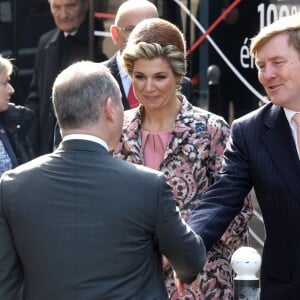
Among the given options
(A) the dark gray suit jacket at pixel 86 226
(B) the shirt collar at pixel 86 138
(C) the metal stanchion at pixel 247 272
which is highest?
(B) the shirt collar at pixel 86 138

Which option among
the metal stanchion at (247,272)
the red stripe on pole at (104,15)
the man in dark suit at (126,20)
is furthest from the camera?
the red stripe on pole at (104,15)

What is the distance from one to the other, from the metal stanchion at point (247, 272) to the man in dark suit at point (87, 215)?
0.40m

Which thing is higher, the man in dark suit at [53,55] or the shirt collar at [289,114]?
the shirt collar at [289,114]

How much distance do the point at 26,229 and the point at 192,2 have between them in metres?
3.42

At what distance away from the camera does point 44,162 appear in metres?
3.33

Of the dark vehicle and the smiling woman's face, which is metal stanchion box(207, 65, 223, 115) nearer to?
the dark vehicle

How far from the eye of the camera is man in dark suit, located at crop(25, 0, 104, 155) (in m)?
6.73

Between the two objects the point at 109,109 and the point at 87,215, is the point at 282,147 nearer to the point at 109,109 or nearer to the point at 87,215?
the point at 109,109

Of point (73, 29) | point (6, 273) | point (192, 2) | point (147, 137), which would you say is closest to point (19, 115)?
point (73, 29)

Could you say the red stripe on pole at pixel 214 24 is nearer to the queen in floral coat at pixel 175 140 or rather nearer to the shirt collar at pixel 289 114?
the queen in floral coat at pixel 175 140

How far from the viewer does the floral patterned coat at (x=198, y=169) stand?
14.5ft

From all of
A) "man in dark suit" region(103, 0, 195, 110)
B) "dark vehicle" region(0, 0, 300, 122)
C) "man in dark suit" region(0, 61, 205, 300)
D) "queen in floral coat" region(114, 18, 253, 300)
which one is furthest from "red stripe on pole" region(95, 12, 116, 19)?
"man in dark suit" region(0, 61, 205, 300)

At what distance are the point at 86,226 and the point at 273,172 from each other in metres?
1.06

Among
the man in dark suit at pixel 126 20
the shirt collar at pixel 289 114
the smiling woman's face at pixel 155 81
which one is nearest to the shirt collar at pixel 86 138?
the shirt collar at pixel 289 114
